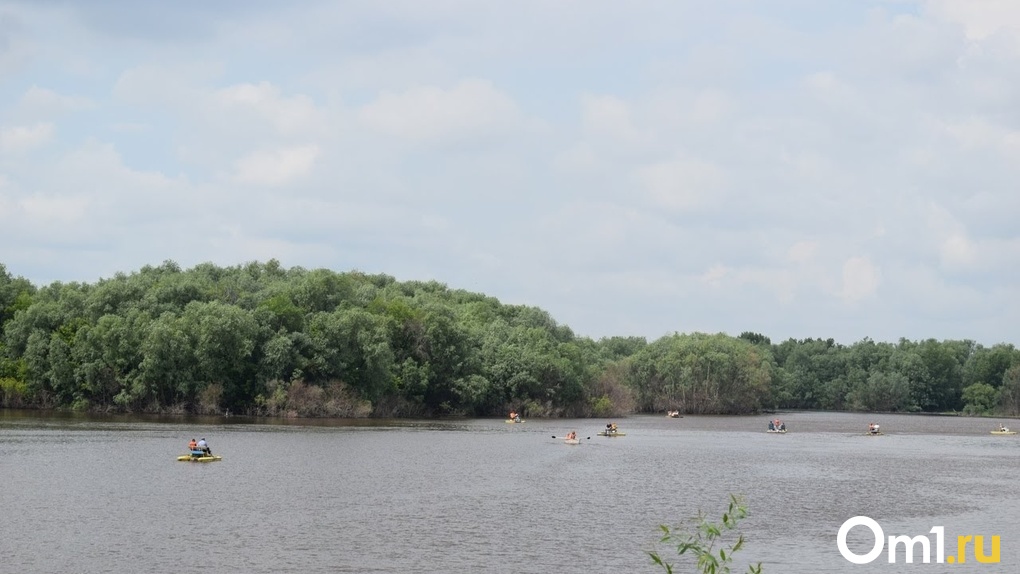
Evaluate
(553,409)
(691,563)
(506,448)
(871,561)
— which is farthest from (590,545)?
(553,409)

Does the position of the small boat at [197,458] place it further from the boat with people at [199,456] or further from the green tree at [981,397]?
the green tree at [981,397]

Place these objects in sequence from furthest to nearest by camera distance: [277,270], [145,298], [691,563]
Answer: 1. [277,270]
2. [145,298]
3. [691,563]

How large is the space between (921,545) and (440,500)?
1966 centimetres

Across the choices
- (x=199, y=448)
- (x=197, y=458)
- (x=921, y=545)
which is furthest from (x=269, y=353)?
(x=921, y=545)

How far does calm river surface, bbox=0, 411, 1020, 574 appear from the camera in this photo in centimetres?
3341

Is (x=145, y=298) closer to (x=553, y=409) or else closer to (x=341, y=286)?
(x=341, y=286)

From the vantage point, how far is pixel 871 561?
114 feet

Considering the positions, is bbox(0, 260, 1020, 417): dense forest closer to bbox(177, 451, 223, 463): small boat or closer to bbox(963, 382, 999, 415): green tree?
bbox(177, 451, 223, 463): small boat

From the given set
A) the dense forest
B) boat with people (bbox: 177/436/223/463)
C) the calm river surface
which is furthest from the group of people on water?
the dense forest

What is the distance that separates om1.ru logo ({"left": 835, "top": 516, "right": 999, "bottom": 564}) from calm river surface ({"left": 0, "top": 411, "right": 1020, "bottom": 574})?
0.38 metres

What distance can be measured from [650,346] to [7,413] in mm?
107166

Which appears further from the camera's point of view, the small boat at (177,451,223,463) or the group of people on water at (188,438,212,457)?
the group of people on water at (188,438,212,457)

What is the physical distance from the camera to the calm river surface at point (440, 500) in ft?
110

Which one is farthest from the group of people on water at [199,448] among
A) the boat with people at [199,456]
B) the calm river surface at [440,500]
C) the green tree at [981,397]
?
the green tree at [981,397]
